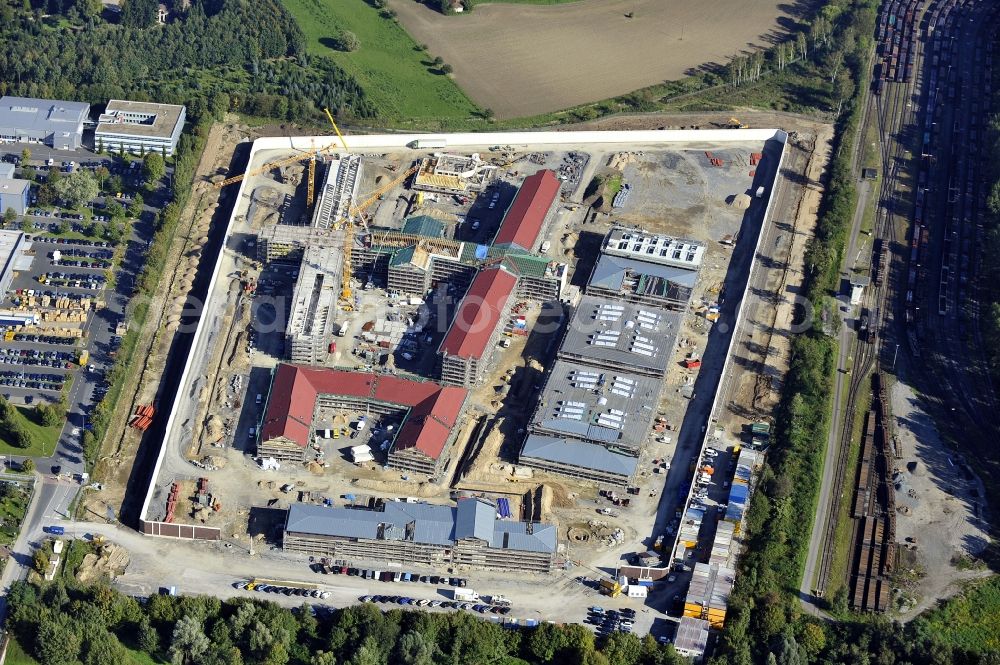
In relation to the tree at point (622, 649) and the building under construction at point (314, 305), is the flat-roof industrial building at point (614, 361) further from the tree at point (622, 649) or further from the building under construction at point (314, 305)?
the building under construction at point (314, 305)

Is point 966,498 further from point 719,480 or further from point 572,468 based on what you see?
point 572,468

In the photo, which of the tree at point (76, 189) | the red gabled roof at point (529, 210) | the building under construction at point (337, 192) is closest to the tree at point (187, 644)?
the building under construction at point (337, 192)

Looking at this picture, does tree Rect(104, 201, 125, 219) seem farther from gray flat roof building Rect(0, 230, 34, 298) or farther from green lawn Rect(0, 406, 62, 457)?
green lawn Rect(0, 406, 62, 457)

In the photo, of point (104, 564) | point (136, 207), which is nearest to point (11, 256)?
point (136, 207)

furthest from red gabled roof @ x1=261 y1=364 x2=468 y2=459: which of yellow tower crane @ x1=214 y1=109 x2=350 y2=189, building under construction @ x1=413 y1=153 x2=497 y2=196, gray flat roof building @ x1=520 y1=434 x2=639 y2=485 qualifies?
building under construction @ x1=413 y1=153 x2=497 y2=196

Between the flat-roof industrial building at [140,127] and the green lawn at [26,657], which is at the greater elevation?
the flat-roof industrial building at [140,127]

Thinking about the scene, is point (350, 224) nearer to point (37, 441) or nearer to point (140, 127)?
point (140, 127)
